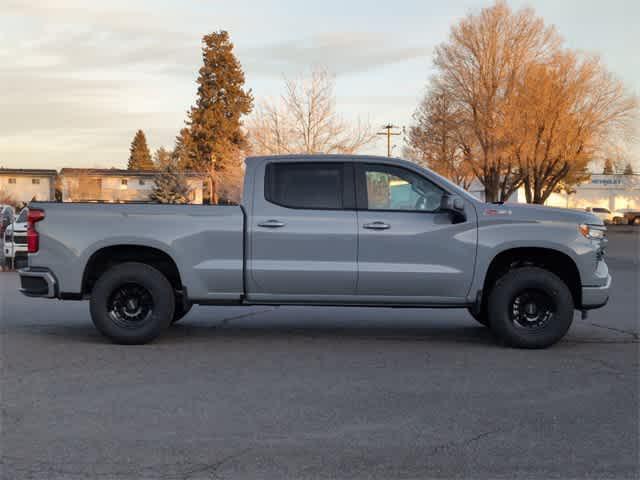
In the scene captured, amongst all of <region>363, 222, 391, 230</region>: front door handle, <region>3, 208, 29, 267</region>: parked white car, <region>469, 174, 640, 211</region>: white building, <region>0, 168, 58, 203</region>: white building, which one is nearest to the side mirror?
<region>363, 222, 391, 230</region>: front door handle

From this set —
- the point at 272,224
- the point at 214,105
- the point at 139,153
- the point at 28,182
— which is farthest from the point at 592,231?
the point at 139,153

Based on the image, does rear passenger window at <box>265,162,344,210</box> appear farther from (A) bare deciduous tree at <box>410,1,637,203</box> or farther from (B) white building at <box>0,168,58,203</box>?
(B) white building at <box>0,168,58,203</box>

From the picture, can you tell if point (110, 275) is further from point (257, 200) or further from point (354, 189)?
point (354, 189)

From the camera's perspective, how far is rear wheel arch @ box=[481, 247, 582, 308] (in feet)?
26.6

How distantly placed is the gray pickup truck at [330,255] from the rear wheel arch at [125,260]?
0.08 m

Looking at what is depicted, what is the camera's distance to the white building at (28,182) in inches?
3317

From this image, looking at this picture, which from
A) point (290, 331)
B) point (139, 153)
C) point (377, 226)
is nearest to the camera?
point (377, 226)

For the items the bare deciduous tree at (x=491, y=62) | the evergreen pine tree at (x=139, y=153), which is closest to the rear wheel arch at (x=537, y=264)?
the bare deciduous tree at (x=491, y=62)

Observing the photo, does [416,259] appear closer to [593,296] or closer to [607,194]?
[593,296]

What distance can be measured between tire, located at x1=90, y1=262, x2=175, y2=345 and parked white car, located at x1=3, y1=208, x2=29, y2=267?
1045 cm

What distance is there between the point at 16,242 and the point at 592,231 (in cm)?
1435

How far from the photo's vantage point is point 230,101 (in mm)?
71000

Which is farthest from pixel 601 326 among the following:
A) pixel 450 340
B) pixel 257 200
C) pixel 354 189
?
pixel 257 200

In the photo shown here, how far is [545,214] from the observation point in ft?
26.2
